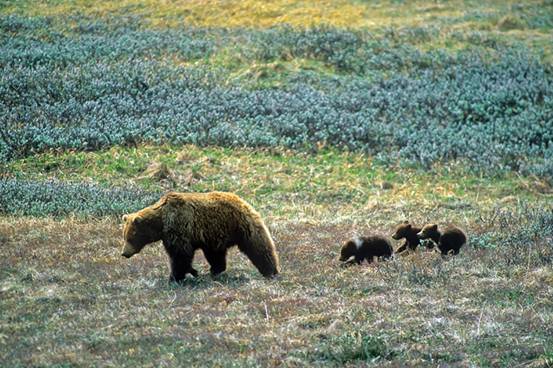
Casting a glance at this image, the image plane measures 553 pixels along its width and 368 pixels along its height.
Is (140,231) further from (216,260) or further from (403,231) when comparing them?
(403,231)

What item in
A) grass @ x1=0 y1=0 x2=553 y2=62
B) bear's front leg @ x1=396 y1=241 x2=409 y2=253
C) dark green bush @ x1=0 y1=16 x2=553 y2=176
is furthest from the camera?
grass @ x1=0 y1=0 x2=553 y2=62

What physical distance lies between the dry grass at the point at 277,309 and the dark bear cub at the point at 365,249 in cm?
28

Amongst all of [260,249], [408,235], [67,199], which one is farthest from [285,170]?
[260,249]

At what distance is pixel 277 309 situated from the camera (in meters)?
11.0

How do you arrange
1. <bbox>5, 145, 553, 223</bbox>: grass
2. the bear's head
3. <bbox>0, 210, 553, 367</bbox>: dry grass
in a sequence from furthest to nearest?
<bbox>5, 145, 553, 223</bbox>: grass < the bear's head < <bbox>0, 210, 553, 367</bbox>: dry grass

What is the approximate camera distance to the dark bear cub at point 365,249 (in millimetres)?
13734

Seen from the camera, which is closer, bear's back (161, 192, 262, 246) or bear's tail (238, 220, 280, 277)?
bear's back (161, 192, 262, 246)

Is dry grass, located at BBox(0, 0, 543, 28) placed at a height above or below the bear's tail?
below

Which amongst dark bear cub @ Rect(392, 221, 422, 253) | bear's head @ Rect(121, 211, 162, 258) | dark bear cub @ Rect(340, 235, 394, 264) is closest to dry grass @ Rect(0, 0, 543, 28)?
dark bear cub @ Rect(392, 221, 422, 253)

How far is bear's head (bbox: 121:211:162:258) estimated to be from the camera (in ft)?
40.7

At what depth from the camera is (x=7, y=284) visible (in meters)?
12.2

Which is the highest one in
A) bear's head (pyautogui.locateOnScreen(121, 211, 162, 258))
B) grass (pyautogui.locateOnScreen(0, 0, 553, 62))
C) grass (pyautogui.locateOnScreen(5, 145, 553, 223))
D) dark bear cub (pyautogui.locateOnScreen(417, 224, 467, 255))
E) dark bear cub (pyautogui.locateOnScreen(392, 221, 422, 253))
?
bear's head (pyautogui.locateOnScreen(121, 211, 162, 258))

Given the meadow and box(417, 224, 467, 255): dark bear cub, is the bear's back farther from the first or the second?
box(417, 224, 467, 255): dark bear cub

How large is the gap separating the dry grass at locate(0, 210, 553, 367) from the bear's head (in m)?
0.45
